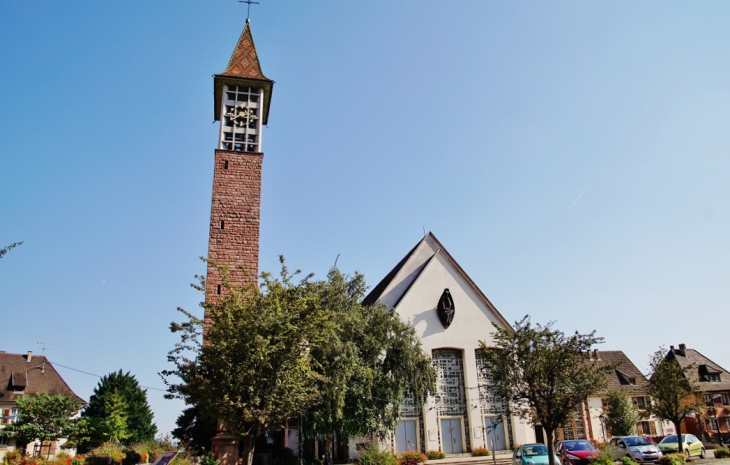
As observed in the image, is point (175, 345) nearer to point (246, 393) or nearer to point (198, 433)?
point (246, 393)

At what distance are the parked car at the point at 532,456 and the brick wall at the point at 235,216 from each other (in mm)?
14319

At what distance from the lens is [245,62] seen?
33.4 metres

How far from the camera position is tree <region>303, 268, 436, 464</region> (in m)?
23.8

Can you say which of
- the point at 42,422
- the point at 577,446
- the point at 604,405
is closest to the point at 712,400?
the point at 604,405

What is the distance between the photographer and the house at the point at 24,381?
43688mm

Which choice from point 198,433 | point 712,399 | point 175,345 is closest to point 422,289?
point 198,433

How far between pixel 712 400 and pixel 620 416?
18.2 meters

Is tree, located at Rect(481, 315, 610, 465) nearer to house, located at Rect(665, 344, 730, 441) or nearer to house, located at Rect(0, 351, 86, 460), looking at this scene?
house, located at Rect(665, 344, 730, 441)

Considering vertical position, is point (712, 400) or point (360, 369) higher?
point (360, 369)

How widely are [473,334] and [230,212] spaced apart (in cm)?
1713

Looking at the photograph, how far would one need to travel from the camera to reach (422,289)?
113ft

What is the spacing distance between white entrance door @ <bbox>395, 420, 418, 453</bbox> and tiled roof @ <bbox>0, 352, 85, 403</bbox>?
32588 mm

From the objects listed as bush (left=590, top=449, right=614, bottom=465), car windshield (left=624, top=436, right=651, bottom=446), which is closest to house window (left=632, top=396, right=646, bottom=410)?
car windshield (left=624, top=436, right=651, bottom=446)

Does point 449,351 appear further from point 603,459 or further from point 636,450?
point 603,459
